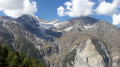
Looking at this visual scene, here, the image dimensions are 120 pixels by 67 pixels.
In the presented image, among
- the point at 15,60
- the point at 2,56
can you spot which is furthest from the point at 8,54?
the point at 15,60

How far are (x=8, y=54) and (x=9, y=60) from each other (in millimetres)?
2048

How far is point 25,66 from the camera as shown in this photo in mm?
43344

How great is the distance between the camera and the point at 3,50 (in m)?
46.0

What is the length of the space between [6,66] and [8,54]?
12.5ft

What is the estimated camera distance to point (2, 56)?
4431 centimetres

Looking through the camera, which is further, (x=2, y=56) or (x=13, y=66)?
(x=2, y=56)

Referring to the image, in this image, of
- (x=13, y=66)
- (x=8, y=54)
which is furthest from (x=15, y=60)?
(x=8, y=54)

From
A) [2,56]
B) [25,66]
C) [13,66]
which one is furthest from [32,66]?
[2,56]

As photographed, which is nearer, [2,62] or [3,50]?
[2,62]

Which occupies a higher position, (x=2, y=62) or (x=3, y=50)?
(x=3, y=50)

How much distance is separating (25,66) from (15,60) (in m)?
3.55

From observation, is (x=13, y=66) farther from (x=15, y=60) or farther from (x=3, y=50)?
(x=3, y=50)

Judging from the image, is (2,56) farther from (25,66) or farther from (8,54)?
(25,66)

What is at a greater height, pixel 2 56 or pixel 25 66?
pixel 2 56
